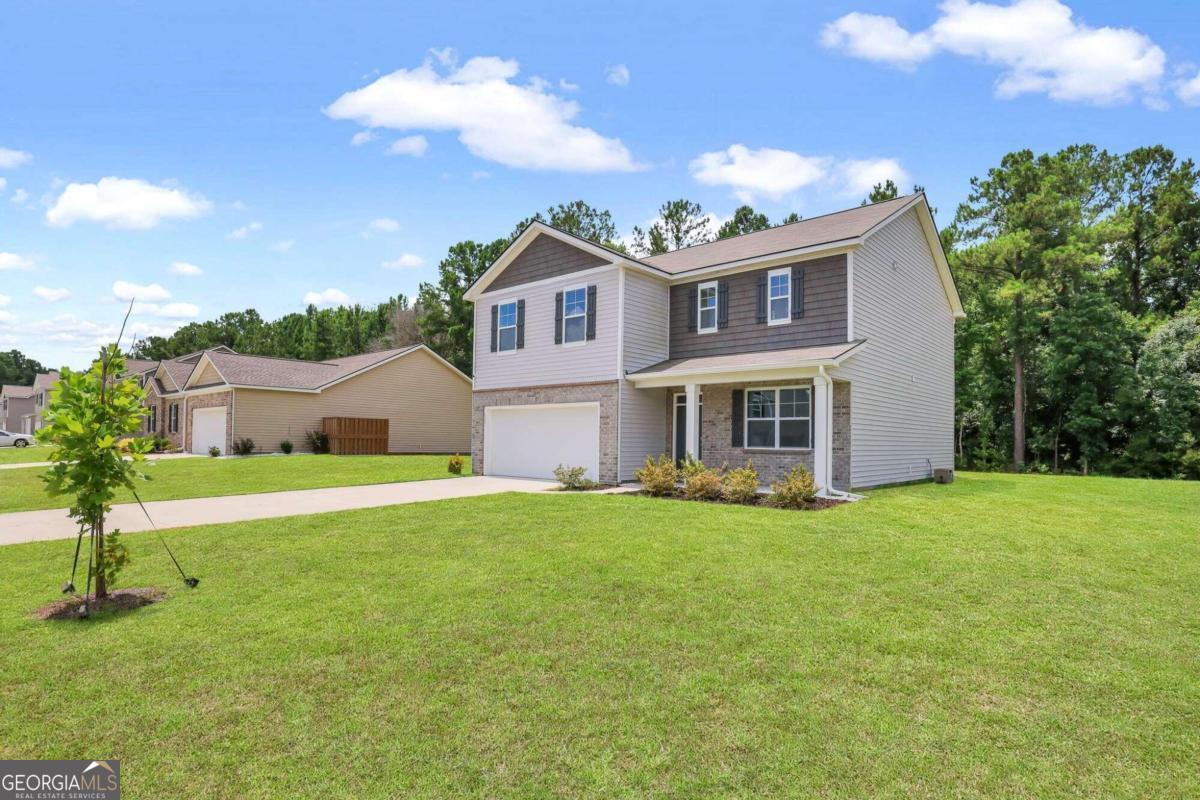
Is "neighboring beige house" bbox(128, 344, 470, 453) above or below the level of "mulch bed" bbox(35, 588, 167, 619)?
above

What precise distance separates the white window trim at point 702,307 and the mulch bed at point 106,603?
13212mm

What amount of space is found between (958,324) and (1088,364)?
532cm

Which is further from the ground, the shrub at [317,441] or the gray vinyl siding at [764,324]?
the gray vinyl siding at [764,324]

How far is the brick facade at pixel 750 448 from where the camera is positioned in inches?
550

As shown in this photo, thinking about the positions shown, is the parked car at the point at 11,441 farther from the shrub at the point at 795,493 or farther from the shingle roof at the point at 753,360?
the shrub at the point at 795,493

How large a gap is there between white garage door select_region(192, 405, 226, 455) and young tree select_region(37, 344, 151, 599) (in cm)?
2396

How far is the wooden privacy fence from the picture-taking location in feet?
92.0

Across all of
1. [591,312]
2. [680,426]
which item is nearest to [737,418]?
[680,426]

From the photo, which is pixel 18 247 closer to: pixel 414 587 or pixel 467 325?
pixel 414 587

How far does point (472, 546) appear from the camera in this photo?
7797 millimetres

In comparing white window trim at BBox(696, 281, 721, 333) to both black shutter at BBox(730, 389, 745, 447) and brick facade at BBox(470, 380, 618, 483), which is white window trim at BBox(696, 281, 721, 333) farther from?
brick facade at BBox(470, 380, 618, 483)

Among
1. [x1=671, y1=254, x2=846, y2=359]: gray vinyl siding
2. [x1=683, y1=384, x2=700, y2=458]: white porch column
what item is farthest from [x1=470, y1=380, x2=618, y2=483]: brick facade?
[x1=671, y1=254, x2=846, y2=359]: gray vinyl siding

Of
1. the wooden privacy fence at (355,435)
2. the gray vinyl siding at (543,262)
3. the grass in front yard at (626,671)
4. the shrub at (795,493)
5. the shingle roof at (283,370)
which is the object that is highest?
the gray vinyl siding at (543,262)

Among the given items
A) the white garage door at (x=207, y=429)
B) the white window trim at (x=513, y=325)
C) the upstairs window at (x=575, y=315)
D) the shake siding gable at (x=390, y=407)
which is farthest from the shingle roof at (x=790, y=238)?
the white garage door at (x=207, y=429)
